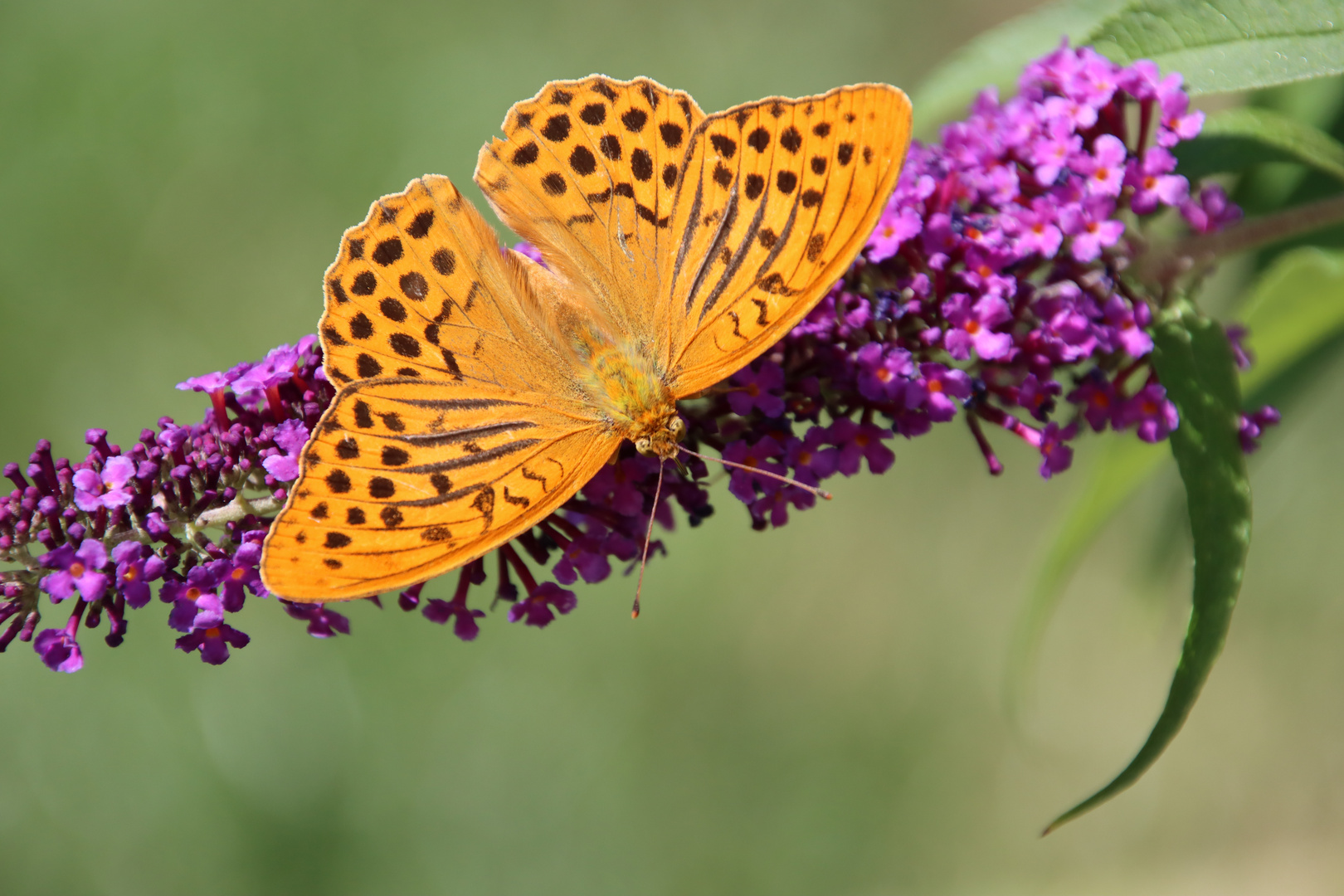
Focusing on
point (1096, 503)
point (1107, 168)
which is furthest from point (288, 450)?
point (1096, 503)

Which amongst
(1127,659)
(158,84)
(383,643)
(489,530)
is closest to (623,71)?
(158,84)

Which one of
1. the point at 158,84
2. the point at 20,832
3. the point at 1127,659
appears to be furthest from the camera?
the point at 158,84

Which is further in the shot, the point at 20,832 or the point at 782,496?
the point at 20,832

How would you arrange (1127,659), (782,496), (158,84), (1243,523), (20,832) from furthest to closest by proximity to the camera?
1. (158,84)
2. (1127,659)
3. (20,832)
4. (782,496)
5. (1243,523)

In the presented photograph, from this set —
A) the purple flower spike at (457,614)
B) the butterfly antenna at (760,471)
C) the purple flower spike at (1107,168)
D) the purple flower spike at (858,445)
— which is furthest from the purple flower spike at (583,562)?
the purple flower spike at (1107,168)

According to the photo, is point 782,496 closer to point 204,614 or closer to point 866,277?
point 866,277

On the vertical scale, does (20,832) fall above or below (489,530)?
below

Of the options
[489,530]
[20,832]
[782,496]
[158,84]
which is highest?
[158,84]

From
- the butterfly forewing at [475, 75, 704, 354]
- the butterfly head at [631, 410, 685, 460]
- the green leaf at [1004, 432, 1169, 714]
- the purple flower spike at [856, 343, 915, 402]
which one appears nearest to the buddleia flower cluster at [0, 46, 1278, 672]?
the purple flower spike at [856, 343, 915, 402]

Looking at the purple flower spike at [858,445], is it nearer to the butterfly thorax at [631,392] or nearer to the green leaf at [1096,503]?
the butterfly thorax at [631,392]
